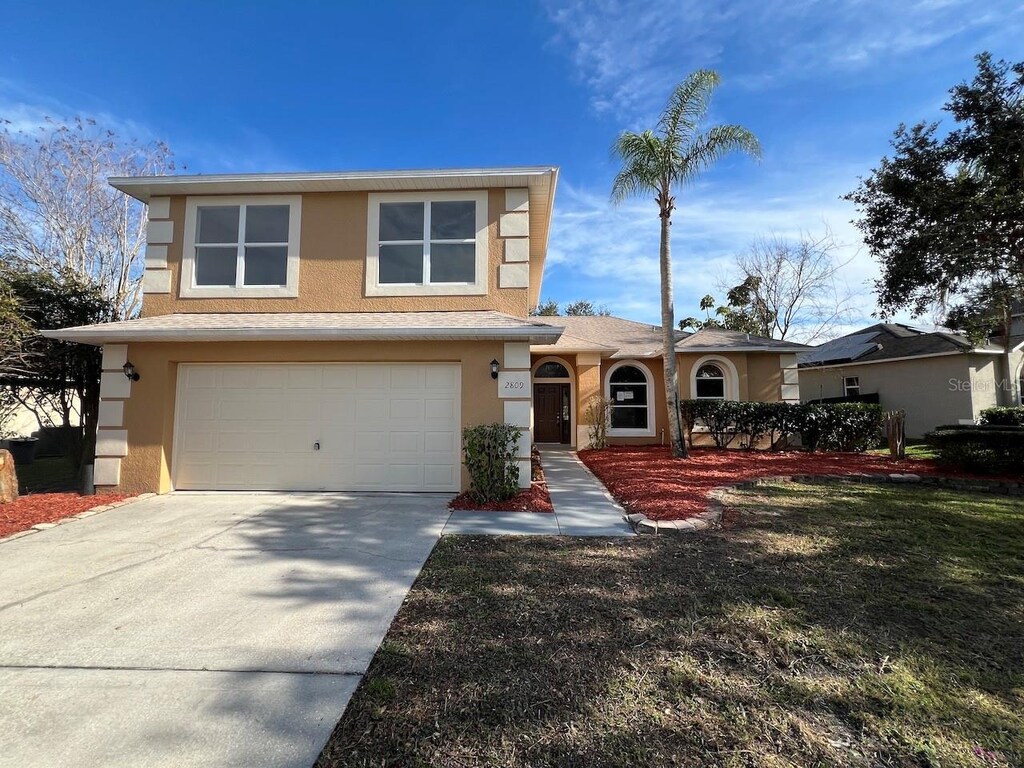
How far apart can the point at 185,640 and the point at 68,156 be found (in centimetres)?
1943

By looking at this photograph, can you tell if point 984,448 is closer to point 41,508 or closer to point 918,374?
point 918,374

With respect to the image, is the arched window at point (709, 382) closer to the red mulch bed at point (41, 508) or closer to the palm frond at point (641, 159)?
the palm frond at point (641, 159)

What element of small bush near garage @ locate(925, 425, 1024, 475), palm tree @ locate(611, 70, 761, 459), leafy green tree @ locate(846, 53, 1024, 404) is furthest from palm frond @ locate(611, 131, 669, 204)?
small bush near garage @ locate(925, 425, 1024, 475)

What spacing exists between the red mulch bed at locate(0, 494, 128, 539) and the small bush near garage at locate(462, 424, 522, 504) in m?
5.59

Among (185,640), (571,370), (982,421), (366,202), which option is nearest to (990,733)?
(185,640)

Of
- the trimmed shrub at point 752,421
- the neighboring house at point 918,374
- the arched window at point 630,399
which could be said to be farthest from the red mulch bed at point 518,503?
the neighboring house at point 918,374

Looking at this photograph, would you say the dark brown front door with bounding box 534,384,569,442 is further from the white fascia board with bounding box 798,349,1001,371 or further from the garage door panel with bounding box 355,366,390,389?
the white fascia board with bounding box 798,349,1001,371

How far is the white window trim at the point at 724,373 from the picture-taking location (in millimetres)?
14539

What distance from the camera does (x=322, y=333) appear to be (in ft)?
23.7

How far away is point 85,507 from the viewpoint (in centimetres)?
686

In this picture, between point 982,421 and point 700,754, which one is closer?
point 700,754

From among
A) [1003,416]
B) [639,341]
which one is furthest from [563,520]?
[1003,416]

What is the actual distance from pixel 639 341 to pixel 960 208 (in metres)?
8.08

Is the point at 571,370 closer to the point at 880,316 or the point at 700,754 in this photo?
the point at 880,316
